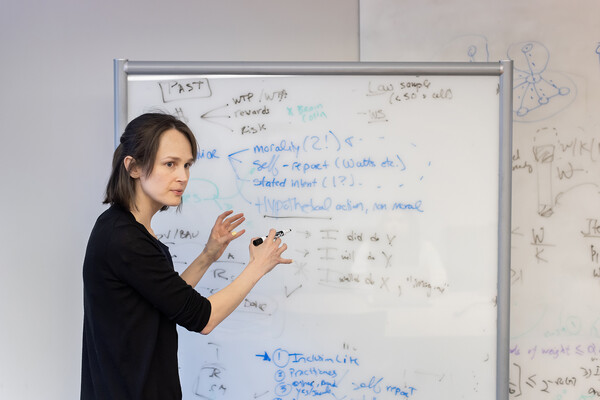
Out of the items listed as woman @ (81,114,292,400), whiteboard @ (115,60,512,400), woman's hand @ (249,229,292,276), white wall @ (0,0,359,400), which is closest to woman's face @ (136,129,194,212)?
woman @ (81,114,292,400)

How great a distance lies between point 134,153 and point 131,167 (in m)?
0.03

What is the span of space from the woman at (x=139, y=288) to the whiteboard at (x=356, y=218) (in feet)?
1.25

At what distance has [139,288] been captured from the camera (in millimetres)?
1023

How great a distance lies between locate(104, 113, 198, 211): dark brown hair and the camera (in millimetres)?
1102

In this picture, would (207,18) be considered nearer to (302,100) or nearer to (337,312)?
(302,100)

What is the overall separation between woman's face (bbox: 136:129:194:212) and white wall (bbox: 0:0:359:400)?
2.39 ft

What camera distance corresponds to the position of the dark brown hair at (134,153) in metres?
1.10

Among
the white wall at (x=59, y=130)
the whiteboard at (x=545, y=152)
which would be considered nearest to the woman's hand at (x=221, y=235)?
the white wall at (x=59, y=130)

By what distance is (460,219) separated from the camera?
152 centimetres

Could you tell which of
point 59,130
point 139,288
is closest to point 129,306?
point 139,288

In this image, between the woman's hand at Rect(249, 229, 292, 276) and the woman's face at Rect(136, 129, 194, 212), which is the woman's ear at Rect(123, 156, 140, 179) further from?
the woman's hand at Rect(249, 229, 292, 276)

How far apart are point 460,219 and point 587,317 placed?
0.71m

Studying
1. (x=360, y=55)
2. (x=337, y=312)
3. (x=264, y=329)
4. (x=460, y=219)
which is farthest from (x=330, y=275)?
(x=360, y=55)

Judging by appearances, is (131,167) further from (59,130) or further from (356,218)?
(59,130)
